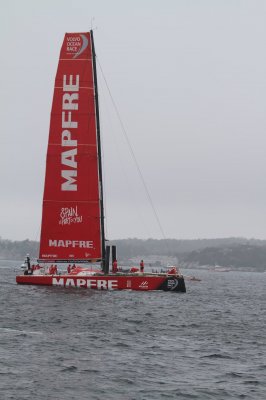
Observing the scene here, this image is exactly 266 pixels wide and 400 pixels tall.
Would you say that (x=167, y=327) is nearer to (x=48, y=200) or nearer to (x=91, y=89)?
(x=48, y=200)

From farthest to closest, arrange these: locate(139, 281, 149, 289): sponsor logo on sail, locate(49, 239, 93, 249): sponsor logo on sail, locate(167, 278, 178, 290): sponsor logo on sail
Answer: locate(49, 239, 93, 249): sponsor logo on sail < locate(167, 278, 178, 290): sponsor logo on sail < locate(139, 281, 149, 289): sponsor logo on sail

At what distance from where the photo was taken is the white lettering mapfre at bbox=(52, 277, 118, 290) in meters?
42.6

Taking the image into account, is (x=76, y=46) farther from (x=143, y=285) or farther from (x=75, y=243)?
(x=143, y=285)

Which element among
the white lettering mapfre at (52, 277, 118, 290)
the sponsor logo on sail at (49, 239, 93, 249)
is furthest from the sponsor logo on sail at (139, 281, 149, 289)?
the sponsor logo on sail at (49, 239, 93, 249)

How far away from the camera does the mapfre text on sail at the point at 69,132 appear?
45.1m

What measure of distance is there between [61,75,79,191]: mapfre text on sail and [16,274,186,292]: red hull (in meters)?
6.19

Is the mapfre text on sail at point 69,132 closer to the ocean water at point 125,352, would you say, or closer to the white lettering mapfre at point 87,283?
the white lettering mapfre at point 87,283

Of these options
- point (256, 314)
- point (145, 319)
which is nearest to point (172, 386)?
point (145, 319)

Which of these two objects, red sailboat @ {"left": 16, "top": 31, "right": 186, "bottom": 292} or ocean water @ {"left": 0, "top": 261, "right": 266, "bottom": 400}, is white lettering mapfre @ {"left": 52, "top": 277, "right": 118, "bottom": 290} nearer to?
red sailboat @ {"left": 16, "top": 31, "right": 186, "bottom": 292}

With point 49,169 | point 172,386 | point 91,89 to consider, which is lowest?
point 172,386

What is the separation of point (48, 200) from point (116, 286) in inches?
A: 298

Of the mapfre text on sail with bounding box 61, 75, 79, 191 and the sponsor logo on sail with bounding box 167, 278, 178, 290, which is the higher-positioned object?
the mapfre text on sail with bounding box 61, 75, 79, 191

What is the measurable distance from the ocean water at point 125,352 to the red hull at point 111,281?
5343 mm

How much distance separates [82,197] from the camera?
45.3 m
